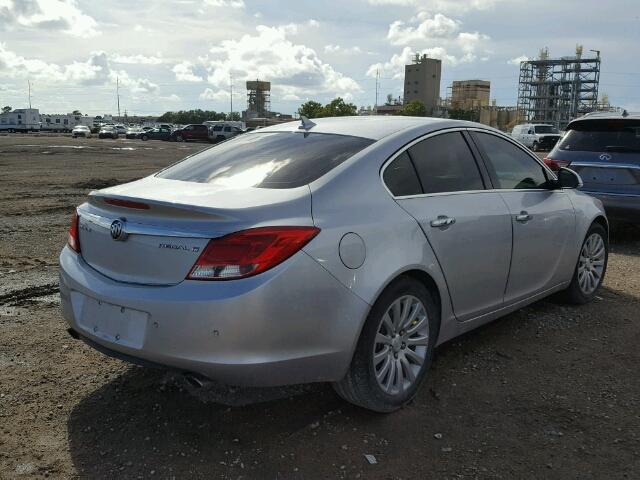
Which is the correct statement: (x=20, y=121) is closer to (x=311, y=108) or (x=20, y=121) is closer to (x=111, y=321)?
(x=311, y=108)

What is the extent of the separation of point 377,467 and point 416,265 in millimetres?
1058

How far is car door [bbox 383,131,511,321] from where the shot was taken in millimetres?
3488

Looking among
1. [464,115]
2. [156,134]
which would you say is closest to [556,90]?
[464,115]

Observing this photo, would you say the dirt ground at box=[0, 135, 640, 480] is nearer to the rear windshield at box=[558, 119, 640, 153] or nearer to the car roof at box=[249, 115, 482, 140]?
the car roof at box=[249, 115, 482, 140]

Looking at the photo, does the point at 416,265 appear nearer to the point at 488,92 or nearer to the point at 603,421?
the point at 603,421

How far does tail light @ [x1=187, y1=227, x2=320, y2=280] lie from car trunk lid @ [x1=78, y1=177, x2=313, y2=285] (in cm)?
4

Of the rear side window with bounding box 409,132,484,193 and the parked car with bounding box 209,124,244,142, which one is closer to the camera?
the rear side window with bounding box 409,132,484,193

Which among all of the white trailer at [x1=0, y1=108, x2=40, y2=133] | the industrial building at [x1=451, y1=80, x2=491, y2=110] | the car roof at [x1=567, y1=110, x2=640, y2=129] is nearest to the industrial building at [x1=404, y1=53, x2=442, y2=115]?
the industrial building at [x1=451, y1=80, x2=491, y2=110]

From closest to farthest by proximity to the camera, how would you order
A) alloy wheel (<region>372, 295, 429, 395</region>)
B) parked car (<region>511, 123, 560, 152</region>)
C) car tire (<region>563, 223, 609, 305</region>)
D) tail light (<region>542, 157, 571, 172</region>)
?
alloy wheel (<region>372, 295, 429, 395</region>) < car tire (<region>563, 223, 609, 305</region>) < tail light (<region>542, 157, 571, 172</region>) < parked car (<region>511, 123, 560, 152</region>)

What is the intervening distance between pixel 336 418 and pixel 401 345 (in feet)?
1.75

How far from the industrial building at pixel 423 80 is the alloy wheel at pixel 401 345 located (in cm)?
14029

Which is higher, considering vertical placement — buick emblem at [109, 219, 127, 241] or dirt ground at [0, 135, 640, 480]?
buick emblem at [109, 219, 127, 241]

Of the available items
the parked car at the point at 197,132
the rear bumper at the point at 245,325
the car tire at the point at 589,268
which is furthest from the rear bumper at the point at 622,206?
the parked car at the point at 197,132

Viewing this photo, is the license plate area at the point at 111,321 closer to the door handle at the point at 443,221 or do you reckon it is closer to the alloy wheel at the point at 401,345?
the alloy wheel at the point at 401,345
